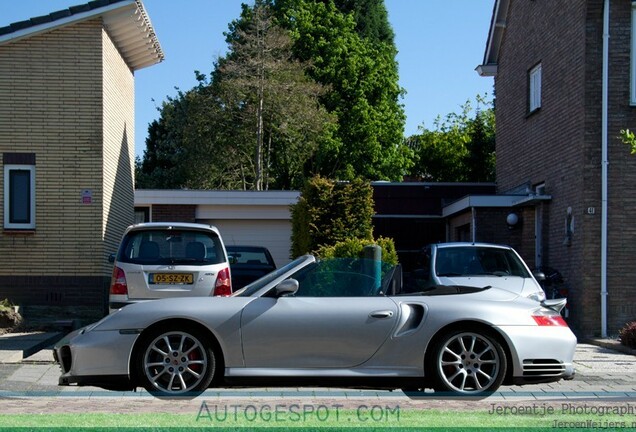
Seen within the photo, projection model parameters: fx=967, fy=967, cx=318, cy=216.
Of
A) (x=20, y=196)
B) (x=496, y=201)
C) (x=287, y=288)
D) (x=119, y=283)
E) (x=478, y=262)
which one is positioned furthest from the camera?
(x=496, y=201)

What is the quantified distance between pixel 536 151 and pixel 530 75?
2177 mm

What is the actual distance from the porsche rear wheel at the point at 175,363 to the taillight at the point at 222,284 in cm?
424

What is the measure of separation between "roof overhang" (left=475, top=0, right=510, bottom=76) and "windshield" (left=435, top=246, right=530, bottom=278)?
1174 centimetres

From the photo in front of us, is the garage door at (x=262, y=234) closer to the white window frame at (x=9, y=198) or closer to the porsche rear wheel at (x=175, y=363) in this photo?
the white window frame at (x=9, y=198)

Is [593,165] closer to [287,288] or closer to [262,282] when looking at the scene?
[262,282]

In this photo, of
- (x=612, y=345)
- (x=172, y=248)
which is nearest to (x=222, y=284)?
(x=172, y=248)

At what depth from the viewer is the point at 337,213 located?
18406 mm

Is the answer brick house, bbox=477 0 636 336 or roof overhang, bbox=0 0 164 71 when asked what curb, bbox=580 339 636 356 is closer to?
brick house, bbox=477 0 636 336

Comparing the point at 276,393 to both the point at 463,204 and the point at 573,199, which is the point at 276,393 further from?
the point at 463,204

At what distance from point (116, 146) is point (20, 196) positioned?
123 inches

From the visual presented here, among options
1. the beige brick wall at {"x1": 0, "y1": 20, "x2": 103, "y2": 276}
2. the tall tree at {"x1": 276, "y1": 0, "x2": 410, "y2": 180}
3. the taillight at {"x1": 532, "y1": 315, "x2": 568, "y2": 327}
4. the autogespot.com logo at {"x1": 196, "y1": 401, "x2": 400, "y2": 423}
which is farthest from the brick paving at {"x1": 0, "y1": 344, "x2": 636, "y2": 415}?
the tall tree at {"x1": 276, "y1": 0, "x2": 410, "y2": 180}

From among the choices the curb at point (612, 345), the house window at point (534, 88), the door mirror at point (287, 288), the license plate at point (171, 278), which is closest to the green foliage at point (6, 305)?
the license plate at point (171, 278)

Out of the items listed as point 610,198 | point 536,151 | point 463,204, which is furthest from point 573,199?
point 463,204

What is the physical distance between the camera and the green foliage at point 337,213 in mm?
18250
